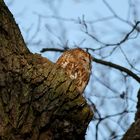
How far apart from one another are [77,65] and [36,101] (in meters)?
0.41

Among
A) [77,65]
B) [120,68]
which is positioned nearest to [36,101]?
[77,65]

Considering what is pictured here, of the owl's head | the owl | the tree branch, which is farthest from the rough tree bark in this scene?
the tree branch

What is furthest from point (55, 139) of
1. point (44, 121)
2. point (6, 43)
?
point (6, 43)

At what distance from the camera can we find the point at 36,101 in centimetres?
132

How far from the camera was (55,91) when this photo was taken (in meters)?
1.35

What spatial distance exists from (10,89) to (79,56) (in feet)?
1.65

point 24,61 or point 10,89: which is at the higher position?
point 24,61

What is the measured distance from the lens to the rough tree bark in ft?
4.15

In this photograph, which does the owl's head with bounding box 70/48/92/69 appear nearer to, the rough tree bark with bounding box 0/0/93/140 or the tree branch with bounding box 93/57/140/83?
the rough tree bark with bounding box 0/0/93/140

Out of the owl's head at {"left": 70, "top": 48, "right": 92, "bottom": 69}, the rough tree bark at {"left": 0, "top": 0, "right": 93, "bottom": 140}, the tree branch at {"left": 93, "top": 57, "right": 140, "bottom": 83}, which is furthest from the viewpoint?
the tree branch at {"left": 93, "top": 57, "right": 140, "bottom": 83}

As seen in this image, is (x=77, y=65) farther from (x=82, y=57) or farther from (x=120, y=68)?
(x=120, y=68)

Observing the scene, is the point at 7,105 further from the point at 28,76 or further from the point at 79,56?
the point at 79,56

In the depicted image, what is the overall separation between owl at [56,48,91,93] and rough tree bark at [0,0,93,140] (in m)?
0.10

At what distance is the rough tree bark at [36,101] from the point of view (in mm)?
1265
